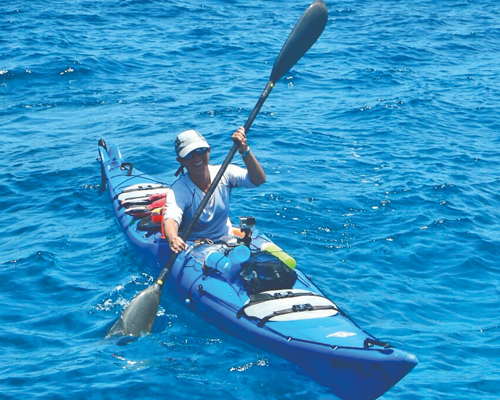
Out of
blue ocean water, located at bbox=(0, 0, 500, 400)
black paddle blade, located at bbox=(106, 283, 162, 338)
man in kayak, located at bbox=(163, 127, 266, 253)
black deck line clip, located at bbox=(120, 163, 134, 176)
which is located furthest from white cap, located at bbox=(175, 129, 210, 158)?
black deck line clip, located at bbox=(120, 163, 134, 176)

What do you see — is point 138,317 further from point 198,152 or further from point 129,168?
point 129,168

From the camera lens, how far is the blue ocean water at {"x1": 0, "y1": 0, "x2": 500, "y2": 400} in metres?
5.39

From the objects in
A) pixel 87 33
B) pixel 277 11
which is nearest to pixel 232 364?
pixel 87 33

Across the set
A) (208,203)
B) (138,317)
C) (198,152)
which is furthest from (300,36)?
(138,317)

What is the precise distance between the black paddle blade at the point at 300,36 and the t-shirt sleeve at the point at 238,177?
4.25 feet

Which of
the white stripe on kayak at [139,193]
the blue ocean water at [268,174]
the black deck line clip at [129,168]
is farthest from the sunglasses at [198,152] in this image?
the black deck line clip at [129,168]

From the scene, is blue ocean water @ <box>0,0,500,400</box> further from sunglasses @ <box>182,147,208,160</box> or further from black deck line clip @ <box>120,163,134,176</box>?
sunglasses @ <box>182,147,208,160</box>

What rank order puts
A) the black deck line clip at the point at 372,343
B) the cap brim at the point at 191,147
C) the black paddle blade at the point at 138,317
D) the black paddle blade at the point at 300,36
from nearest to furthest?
the black deck line clip at the point at 372,343
the black paddle blade at the point at 138,317
the cap brim at the point at 191,147
the black paddle blade at the point at 300,36

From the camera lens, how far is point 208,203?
625 centimetres

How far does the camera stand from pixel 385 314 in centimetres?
615

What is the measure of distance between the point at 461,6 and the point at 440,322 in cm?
1473

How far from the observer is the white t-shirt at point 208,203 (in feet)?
20.3

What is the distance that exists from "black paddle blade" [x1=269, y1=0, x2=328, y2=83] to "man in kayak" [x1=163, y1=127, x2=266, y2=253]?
1.40m

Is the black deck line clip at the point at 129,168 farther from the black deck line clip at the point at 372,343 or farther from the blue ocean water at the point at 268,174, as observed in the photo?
the black deck line clip at the point at 372,343
